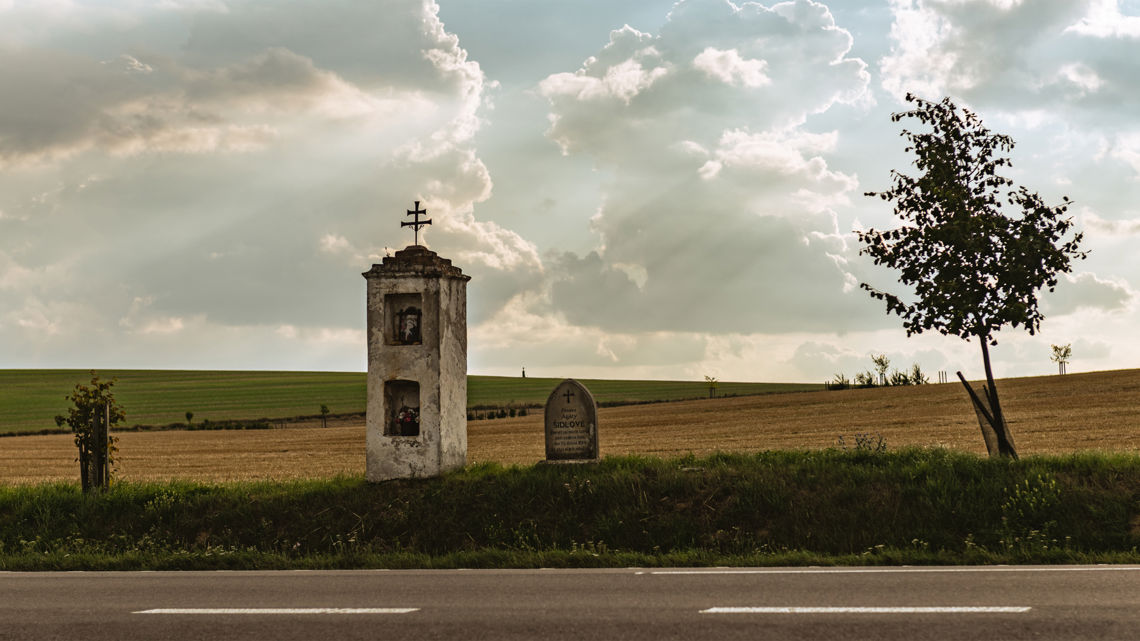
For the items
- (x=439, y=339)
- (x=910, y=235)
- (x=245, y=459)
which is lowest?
(x=245, y=459)

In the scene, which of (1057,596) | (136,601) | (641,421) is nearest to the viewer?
(1057,596)

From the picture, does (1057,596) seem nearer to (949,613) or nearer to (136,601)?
(949,613)

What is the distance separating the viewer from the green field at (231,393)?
75.3 m

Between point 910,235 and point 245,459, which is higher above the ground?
point 910,235

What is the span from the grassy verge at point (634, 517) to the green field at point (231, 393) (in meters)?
57.2

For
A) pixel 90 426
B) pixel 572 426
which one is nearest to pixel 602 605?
pixel 572 426

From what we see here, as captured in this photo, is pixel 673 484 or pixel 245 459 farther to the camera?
pixel 245 459

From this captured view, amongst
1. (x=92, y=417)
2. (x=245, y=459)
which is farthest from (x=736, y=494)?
(x=245, y=459)

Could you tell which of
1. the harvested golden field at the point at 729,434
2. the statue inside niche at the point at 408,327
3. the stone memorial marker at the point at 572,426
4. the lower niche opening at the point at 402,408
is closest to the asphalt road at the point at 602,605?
the stone memorial marker at the point at 572,426

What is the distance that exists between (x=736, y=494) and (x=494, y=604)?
5.79 metres

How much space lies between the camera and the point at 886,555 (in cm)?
1130

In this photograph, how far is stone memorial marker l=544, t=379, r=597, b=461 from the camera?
A: 1564 centimetres

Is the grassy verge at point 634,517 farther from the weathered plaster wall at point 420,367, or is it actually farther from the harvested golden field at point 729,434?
the harvested golden field at point 729,434

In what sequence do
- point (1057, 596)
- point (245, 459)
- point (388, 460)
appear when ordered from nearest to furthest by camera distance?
point (1057, 596) → point (388, 460) → point (245, 459)
